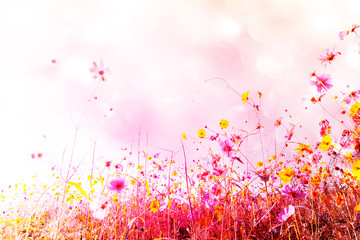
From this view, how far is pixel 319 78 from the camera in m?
1.73

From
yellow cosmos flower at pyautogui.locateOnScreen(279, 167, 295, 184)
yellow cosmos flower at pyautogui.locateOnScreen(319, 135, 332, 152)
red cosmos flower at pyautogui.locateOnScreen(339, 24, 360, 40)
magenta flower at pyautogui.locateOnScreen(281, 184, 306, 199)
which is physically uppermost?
red cosmos flower at pyautogui.locateOnScreen(339, 24, 360, 40)

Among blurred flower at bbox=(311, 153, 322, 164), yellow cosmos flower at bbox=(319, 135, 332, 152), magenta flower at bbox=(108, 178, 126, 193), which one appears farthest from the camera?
blurred flower at bbox=(311, 153, 322, 164)

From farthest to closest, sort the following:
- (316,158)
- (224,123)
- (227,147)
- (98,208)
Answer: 1. (316,158)
2. (224,123)
3. (227,147)
4. (98,208)

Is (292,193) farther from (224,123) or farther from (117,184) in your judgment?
(117,184)

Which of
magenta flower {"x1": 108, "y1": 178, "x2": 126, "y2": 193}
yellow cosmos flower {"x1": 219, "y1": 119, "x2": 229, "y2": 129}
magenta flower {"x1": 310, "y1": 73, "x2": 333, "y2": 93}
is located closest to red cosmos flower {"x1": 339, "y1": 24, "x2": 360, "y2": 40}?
magenta flower {"x1": 310, "y1": 73, "x2": 333, "y2": 93}

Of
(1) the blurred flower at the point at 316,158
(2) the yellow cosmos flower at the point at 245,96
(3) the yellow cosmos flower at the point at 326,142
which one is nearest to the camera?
(3) the yellow cosmos flower at the point at 326,142

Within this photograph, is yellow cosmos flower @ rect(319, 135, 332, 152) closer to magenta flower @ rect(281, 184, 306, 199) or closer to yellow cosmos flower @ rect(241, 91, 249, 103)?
magenta flower @ rect(281, 184, 306, 199)

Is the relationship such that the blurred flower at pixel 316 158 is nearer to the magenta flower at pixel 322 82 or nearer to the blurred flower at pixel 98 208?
the magenta flower at pixel 322 82

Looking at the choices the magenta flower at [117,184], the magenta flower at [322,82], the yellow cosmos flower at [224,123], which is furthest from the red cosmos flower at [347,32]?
the magenta flower at [117,184]

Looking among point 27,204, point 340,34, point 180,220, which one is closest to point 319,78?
point 340,34

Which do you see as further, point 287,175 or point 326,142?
point 326,142

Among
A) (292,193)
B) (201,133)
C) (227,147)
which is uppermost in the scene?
(201,133)

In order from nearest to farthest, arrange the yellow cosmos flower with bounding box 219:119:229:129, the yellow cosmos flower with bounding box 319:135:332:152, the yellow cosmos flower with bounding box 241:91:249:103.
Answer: the yellow cosmos flower with bounding box 319:135:332:152 < the yellow cosmos flower with bounding box 241:91:249:103 < the yellow cosmos flower with bounding box 219:119:229:129

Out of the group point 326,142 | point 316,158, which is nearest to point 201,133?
point 326,142
